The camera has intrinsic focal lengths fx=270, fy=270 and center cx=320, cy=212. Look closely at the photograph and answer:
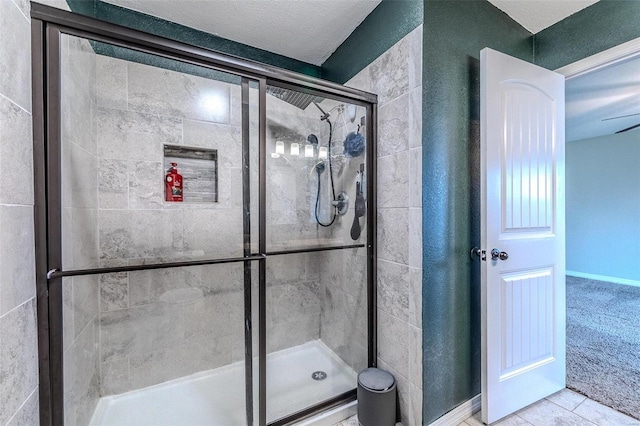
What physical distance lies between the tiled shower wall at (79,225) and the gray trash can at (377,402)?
1.37 m

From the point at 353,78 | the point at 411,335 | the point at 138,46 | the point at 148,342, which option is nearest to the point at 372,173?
the point at 353,78

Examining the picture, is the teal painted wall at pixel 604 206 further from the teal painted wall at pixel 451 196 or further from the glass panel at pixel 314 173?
the glass panel at pixel 314 173

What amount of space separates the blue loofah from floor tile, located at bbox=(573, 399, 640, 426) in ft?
6.65

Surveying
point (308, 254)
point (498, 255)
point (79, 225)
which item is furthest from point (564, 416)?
point (79, 225)

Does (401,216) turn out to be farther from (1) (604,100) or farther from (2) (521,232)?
(1) (604,100)

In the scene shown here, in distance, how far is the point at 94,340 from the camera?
158 cm

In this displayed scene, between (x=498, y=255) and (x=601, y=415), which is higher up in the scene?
(x=498, y=255)

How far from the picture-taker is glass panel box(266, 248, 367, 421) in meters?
1.76

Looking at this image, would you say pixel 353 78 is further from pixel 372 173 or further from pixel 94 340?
pixel 94 340

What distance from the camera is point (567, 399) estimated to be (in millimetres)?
1687

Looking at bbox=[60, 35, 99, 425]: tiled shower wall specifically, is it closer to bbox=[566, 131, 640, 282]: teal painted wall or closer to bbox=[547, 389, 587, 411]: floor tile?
bbox=[547, 389, 587, 411]: floor tile

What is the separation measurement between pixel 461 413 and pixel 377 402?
0.55 metres

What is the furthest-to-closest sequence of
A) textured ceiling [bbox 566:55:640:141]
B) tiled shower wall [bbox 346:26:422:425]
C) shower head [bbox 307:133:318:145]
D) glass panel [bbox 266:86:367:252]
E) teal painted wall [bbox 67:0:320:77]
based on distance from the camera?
textured ceiling [bbox 566:55:640:141]
shower head [bbox 307:133:318:145]
glass panel [bbox 266:86:367:252]
teal painted wall [bbox 67:0:320:77]
tiled shower wall [bbox 346:26:422:425]

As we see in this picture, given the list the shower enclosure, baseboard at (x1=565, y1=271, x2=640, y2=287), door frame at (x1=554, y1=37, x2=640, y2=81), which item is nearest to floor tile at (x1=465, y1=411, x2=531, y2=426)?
the shower enclosure
